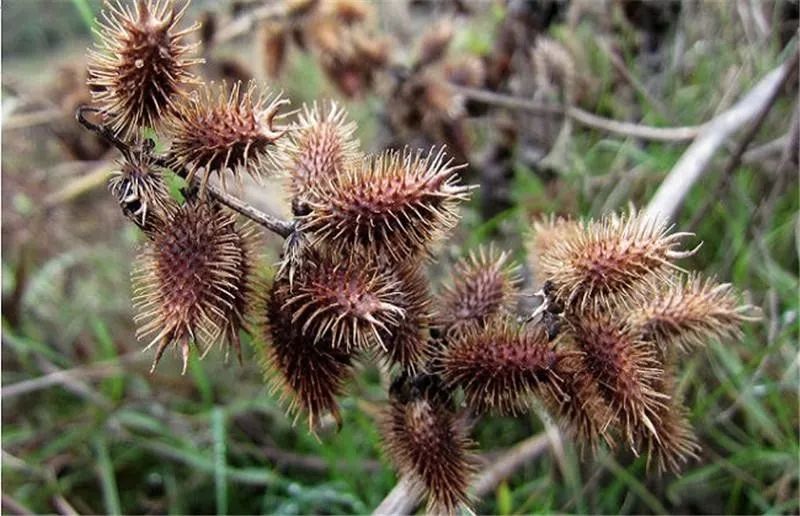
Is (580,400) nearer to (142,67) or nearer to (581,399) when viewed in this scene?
(581,399)

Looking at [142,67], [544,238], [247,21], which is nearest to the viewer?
[142,67]

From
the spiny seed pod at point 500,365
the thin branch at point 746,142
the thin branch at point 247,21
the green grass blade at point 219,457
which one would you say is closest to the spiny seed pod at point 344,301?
the spiny seed pod at point 500,365

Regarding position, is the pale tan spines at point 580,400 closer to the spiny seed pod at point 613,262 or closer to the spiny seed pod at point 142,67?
the spiny seed pod at point 613,262

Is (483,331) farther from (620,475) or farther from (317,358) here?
(620,475)

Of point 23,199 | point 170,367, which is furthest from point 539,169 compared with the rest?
point 23,199

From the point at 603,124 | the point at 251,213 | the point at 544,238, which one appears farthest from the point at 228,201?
the point at 603,124

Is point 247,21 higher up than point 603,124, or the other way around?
point 247,21
